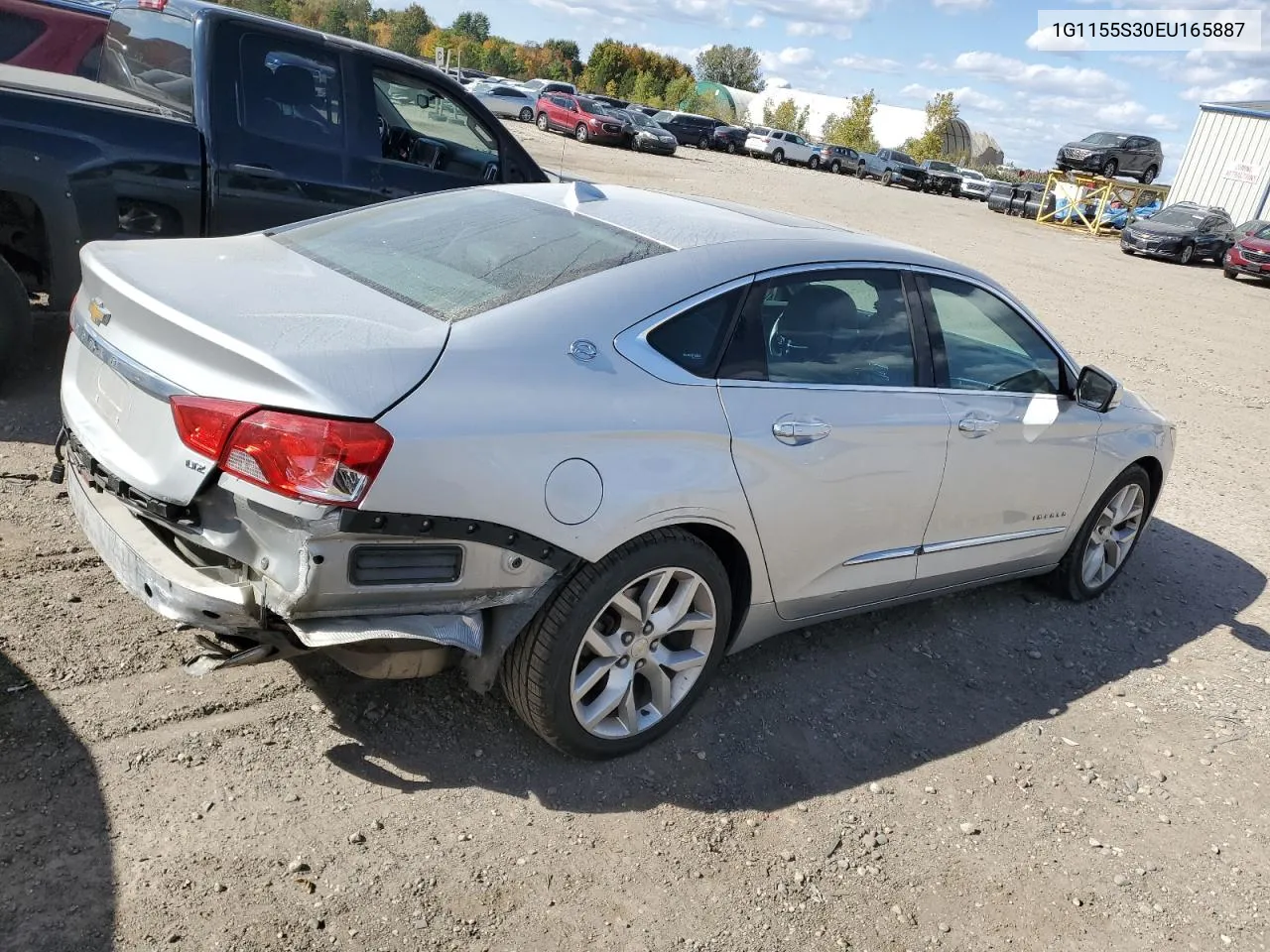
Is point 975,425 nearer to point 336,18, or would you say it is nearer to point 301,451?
point 301,451

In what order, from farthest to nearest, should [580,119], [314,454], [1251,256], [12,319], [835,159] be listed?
[835,159]
[580,119]
[1251,256]
[12,319]
[314,454]

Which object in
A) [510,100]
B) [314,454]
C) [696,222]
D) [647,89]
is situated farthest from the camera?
[647,89]

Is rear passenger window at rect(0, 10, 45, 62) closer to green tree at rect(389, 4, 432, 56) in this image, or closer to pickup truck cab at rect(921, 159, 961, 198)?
pickup truck cab at rect(921, 159, 961, 198)

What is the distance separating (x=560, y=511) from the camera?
2848 mm

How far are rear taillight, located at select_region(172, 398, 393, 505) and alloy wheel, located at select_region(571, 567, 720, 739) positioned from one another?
0.87 metres

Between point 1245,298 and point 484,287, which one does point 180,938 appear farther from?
point 1245,298

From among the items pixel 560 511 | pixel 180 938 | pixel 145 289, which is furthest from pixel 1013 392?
pixel 180 938

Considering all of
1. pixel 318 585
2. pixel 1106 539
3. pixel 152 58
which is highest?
pixel 152 58

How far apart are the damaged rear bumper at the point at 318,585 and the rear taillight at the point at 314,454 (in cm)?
8

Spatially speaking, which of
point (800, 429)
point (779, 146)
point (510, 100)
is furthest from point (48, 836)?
point (779, 146)

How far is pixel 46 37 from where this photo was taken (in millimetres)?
7641

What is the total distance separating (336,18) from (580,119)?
41.9m

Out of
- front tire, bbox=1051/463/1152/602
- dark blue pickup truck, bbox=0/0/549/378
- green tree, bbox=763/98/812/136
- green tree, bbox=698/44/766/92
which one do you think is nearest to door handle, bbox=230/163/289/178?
dark blue pickup truck, bbox=0/0/549/378

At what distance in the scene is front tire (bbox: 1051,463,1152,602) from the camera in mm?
5102
